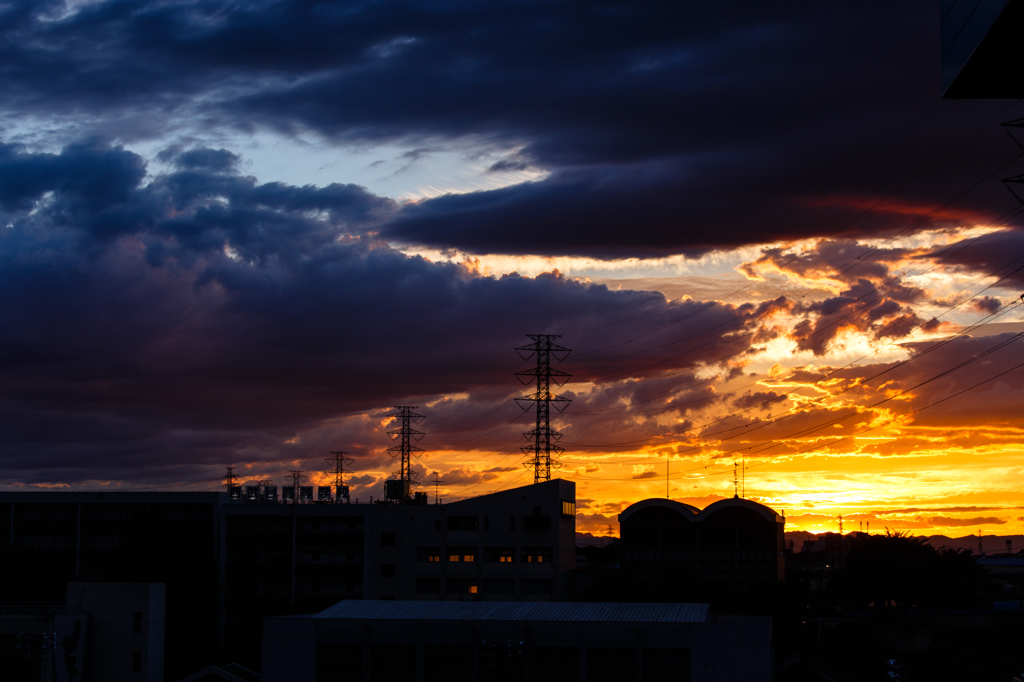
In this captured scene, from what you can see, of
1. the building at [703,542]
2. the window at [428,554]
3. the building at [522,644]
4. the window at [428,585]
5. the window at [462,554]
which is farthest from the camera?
the building at [703,542]

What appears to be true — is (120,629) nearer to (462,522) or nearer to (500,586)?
(462,522)

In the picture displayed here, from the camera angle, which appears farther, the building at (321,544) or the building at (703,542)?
the building at (703,542)

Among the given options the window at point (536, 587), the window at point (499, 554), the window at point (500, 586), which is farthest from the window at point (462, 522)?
the window at point (536, 587)

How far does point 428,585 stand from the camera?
119500 millimetres

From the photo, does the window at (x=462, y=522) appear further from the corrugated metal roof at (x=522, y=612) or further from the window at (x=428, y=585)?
the corrugated metal roof at (x=522, y=612)

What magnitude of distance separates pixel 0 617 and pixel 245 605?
1958 inches

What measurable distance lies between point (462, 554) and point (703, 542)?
37.9m

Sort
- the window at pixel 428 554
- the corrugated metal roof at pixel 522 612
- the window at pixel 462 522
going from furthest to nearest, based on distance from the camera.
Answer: the window at pixel 462 522, the window at pixel 428 554, the corrugated metal roof at pixel 522 612

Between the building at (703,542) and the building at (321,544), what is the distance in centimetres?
1834

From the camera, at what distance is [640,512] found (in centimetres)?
14062

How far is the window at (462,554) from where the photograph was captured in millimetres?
119812

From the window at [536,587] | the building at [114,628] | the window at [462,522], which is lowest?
the window at [536,587]

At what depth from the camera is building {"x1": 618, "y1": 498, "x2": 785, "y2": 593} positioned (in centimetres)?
13562

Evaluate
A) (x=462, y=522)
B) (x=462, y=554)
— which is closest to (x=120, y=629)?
(x=462, y=554)
